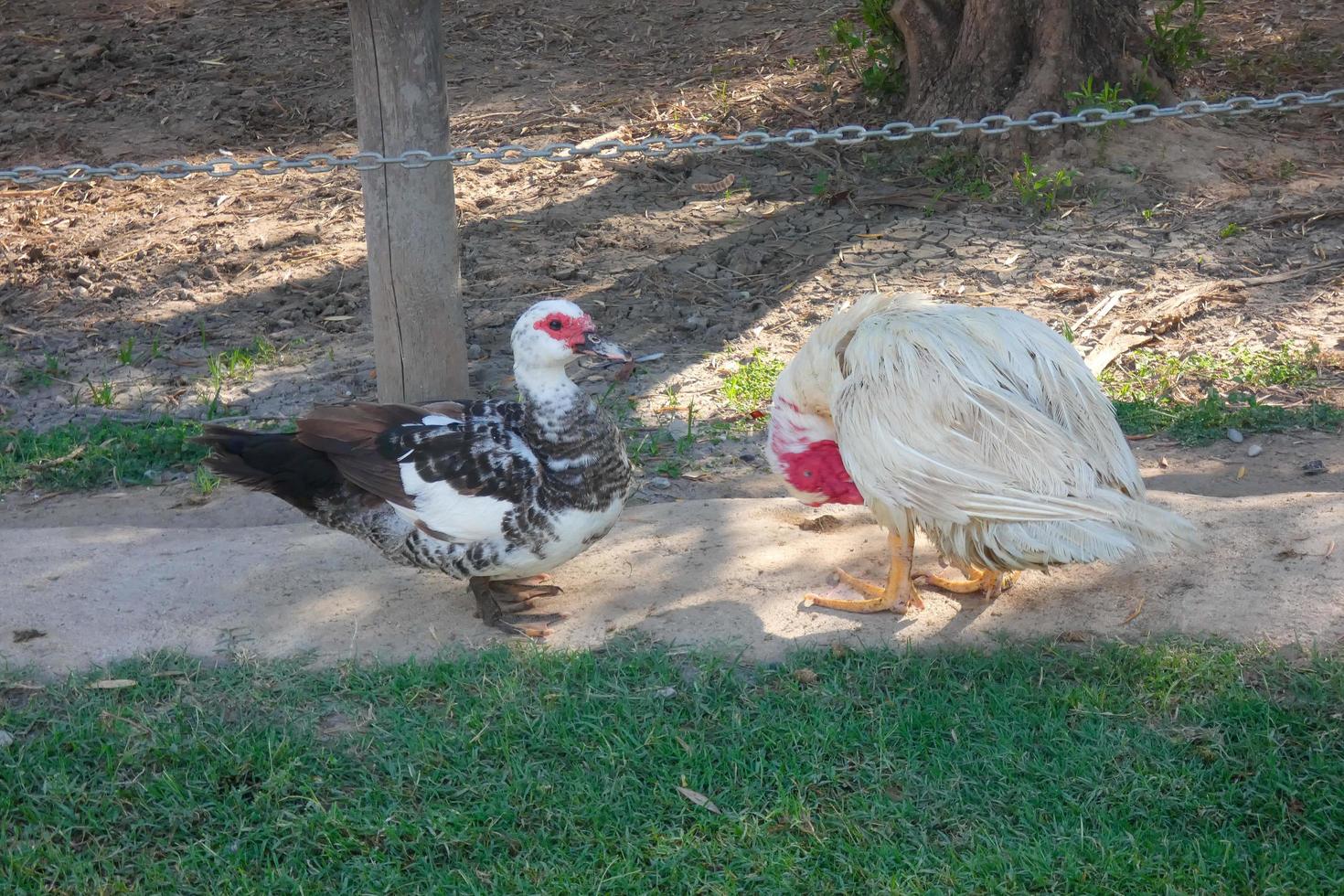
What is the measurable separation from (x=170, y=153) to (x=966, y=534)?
642 centimetres

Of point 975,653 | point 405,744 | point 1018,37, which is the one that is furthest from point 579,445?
point 1018,37

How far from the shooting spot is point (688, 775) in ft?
10.7

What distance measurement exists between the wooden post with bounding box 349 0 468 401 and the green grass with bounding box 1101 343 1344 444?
2827mm

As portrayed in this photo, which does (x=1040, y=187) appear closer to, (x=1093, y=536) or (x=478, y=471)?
(x=1093, y=536)

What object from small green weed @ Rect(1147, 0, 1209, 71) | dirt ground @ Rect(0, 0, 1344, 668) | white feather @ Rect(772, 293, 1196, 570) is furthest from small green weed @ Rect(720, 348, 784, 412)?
small green weed @ Rect(1147, 0, 1209, 71)

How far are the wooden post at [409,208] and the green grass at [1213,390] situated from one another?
2827mm

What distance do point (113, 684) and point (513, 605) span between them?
3.97ft

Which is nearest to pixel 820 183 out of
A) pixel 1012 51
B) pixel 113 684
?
pixel 1012 51

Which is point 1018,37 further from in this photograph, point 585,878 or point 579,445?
point 585,878

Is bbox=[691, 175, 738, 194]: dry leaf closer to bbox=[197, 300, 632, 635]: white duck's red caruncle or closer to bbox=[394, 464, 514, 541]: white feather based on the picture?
bbox=[197, 300, 632, 635]: white duck's red caruncle

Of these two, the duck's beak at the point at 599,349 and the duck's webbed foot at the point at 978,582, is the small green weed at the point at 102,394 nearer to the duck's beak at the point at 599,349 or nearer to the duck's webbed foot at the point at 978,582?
the duck's beak at the point at 599,349

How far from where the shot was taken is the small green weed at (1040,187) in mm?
6977

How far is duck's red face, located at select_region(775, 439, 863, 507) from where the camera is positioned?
13.5 feet

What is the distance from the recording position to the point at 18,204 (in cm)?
757
